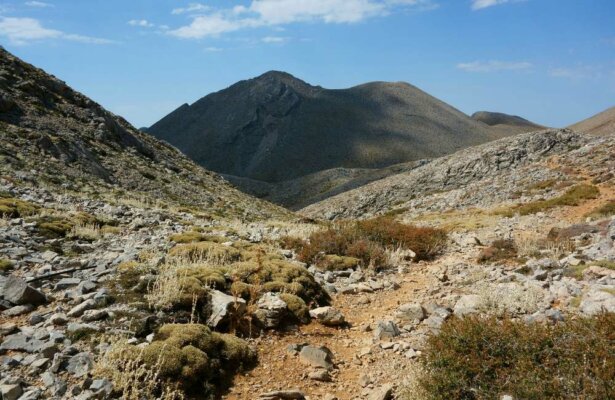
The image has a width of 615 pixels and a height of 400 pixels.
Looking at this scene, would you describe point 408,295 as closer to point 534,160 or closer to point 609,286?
point 609,286

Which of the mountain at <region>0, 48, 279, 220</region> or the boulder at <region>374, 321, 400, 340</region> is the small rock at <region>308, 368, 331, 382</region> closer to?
the boulder at <region>374, 321, 400, 340</region>

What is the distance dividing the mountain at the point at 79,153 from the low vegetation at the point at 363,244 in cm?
1647

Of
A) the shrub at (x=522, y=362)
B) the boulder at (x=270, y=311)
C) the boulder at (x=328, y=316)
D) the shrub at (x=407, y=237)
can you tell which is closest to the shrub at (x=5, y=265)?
the boulder at (x=270, y=311)

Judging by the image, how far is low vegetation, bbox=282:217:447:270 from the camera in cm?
1486

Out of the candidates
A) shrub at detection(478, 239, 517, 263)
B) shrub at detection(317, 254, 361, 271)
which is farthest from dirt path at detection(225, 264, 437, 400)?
shrub at detection(478, 239, 517, 263)

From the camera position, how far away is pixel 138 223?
1794 cm

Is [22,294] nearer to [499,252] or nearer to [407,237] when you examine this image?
[407,237]

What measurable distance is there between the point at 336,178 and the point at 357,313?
82.8 m

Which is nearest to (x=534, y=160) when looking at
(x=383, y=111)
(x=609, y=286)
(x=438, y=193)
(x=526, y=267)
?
(x=438, y=193)

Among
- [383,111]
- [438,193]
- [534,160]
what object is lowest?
[438,193]

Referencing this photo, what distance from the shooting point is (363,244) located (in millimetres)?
15695

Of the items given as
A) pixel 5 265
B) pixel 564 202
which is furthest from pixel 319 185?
pixel 5 265

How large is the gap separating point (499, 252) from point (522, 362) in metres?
10.8

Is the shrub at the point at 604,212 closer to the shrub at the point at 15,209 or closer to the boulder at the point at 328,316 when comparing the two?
the boulder at the point at 328,316
